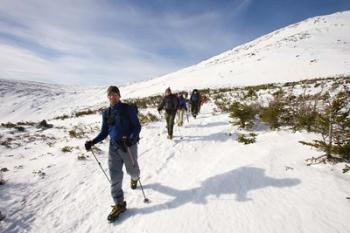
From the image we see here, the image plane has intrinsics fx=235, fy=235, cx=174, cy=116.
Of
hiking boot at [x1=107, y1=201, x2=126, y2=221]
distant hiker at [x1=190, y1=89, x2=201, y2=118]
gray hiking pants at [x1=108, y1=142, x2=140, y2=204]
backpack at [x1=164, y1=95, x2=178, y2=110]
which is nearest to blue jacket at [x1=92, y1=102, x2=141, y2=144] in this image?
gray hiking pants at [x1=108, y1=142, x2=140, y2=204]

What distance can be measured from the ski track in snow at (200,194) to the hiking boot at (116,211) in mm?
99

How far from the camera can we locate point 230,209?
13.7 feet

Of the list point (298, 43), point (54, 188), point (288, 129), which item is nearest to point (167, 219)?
point (54, 188)

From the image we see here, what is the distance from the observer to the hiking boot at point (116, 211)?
417 centimetres

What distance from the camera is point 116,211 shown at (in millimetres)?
4270

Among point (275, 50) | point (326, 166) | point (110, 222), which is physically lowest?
point (110, 222)

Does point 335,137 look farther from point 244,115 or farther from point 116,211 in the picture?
point 116,211

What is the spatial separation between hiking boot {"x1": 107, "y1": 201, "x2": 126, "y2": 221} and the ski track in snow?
0.10 m

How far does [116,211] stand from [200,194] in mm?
1664

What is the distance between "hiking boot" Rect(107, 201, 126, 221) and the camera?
4.17m

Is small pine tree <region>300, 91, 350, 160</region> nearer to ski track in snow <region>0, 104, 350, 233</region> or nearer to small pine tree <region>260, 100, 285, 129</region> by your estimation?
ski track in snow <region>0, 104, 350, 233</region>

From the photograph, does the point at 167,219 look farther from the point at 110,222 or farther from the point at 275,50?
the point at 275,50

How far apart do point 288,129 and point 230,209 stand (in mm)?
4616

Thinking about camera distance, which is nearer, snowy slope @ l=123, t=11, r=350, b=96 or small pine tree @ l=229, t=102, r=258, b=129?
small pine tree @ l=229, t=102, r=258, b=129
